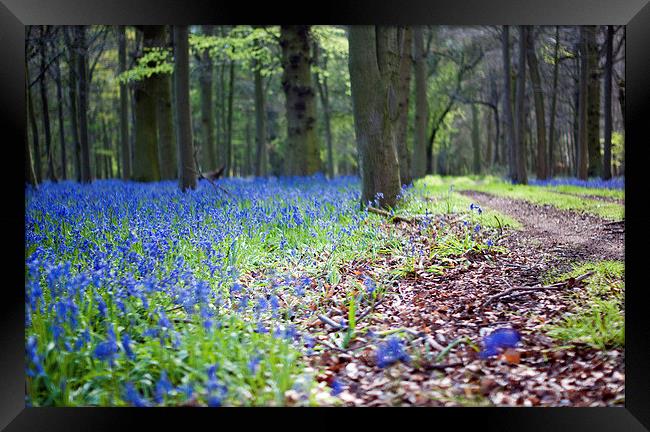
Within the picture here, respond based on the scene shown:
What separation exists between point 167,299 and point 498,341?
7.38 ft

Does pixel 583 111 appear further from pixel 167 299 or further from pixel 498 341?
pixel 167 299

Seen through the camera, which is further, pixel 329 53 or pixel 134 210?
pixel 329 53

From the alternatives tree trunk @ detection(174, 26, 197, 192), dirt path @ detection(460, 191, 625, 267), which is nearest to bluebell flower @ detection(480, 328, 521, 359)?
dirt path @ detection(460, 191, 625, 267)

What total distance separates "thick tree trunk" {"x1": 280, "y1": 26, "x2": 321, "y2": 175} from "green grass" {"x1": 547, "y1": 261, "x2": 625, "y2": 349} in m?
7.85

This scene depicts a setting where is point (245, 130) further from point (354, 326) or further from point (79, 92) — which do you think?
point (354, 326)

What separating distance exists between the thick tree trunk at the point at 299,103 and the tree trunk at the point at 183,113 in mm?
3439

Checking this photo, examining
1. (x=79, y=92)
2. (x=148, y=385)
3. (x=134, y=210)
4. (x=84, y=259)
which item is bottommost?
(x=148, y=385)

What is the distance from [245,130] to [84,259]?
18796 mm

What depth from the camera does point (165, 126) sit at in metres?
8.46

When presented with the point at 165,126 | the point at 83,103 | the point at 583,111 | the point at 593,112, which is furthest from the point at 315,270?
the point at 165,126

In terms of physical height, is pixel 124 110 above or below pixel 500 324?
above
